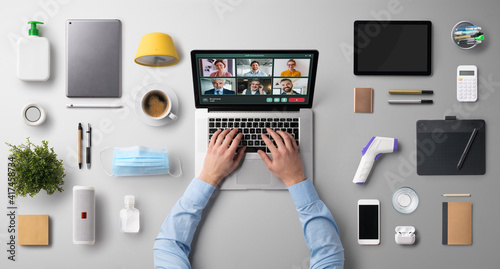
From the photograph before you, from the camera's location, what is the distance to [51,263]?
147cm

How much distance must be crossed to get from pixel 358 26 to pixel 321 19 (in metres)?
0.15

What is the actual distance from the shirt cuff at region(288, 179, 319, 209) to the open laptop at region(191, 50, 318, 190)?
0.24 feet

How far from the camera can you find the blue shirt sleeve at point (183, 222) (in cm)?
137

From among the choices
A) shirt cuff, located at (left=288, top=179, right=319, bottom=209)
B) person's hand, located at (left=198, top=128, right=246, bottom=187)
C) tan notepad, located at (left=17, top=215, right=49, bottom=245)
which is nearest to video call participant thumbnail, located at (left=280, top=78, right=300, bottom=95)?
person's hand, located at (left=198, top=128, right=246, bottom=187)

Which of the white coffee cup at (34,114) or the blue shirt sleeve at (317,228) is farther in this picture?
the white coffee cup at (34,114)

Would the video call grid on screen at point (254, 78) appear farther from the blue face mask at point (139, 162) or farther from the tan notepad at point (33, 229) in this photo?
the tan notepad at point (33, 229)

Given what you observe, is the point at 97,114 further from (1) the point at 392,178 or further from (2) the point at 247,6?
(1) the point at 392,178

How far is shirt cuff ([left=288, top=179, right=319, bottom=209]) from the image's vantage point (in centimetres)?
140

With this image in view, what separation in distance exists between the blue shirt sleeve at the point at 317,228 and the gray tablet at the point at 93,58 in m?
0.85

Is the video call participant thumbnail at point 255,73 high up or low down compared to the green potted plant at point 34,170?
up

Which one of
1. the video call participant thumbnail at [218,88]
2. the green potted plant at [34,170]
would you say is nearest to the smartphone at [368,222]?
the video call participant thumbnail at [218,88]

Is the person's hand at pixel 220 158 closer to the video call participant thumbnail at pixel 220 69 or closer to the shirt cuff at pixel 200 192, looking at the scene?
the shirt cuff at pixel 200 192

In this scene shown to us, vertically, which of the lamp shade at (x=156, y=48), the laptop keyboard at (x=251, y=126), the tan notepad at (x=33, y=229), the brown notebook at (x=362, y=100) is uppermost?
the lamp shade at (x=156, y=48)

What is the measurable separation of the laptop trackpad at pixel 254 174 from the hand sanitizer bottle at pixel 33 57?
88 centimetres
